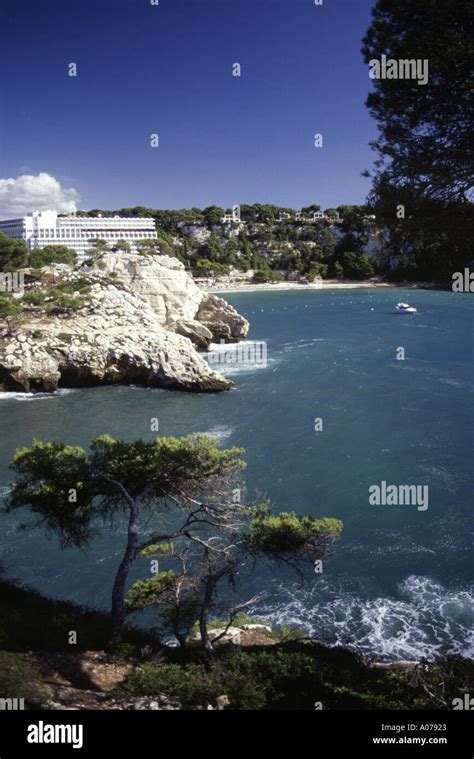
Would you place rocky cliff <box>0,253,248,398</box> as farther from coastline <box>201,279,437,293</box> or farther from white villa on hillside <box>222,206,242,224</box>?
white villa on hillside <box>222,206,242,224</box>

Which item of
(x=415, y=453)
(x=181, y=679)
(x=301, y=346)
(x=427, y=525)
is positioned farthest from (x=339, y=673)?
(x=301, y=346)

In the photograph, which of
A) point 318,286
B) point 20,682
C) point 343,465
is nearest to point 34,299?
point 343,465

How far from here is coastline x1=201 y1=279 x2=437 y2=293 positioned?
108m

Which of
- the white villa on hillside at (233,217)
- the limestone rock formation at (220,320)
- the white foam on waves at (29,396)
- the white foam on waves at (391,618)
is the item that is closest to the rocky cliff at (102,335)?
the white foam on waves at (29,396)

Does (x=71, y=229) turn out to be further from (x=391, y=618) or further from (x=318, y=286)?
(x=391, y=618)

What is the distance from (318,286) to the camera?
Answer: 11706cm

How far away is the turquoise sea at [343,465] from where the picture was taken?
12.9m

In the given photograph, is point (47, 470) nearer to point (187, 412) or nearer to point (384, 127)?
point (384, 127)

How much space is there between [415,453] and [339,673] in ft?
45.2

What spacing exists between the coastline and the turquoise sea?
64.2 m

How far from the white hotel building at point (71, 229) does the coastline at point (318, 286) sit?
19974 mm

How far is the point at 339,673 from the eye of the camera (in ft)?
29.1

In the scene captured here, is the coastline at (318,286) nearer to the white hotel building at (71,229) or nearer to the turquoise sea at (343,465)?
the white hotel building at (71,229)

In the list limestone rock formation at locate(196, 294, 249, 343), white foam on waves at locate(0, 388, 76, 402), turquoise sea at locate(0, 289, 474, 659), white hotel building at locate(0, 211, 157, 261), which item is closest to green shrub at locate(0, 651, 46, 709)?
turquoise sea at locate(0, 289, 474, 659)
